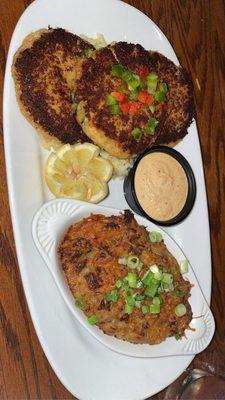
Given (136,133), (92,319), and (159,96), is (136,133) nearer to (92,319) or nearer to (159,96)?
(159,96)

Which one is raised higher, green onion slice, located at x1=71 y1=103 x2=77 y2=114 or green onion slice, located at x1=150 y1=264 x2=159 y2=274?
green onion slice, located at x1=71 y1=103 x2=77 y2=114

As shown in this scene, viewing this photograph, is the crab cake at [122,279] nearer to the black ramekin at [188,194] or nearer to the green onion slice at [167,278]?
the green onion slice at [167,278]

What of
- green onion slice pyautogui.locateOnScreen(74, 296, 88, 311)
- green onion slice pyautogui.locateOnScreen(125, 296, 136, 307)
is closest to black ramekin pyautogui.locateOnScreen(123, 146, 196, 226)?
green onion slice pyautogui.locateOnScreen(125, 296, 136, 307)

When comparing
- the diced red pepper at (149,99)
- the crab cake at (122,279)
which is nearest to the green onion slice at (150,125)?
the diced red pepper at (149,99)

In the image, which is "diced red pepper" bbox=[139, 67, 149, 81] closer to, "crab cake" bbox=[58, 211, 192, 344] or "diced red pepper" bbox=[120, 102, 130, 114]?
"diced red pepper" bbox=[120, 102, 130, 114]

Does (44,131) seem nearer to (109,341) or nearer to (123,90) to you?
(123,90)

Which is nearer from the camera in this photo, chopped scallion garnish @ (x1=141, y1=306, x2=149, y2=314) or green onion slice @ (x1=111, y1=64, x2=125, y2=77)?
chopped scallion garnish @ (x1=141, y1=306, x2=149, y2=314)
